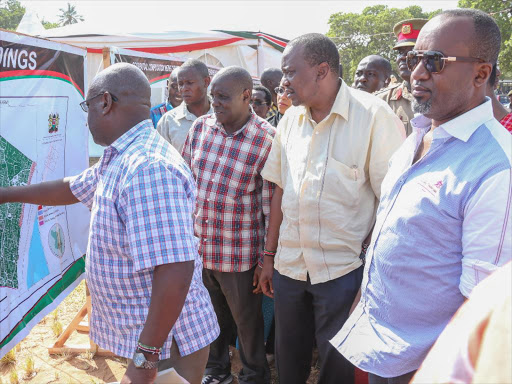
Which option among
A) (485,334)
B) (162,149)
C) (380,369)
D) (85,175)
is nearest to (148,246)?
(162,149)

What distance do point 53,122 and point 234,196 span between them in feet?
3.63

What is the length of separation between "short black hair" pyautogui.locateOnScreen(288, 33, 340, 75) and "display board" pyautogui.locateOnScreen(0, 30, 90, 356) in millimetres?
1304

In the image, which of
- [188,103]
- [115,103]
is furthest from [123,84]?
[188,103]

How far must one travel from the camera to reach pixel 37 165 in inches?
97.0

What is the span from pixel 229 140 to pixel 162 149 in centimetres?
124

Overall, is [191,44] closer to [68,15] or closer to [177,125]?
[177,125]

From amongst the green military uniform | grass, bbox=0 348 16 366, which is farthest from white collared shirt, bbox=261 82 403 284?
grass, bbox=0 348 16 366

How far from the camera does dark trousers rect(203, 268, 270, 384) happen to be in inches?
122

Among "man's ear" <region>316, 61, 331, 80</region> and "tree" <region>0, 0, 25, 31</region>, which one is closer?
"man's ear" <region>316, 61, 331, 80</region>

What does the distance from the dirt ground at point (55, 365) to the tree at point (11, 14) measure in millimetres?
50443

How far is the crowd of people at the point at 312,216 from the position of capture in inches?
59.9

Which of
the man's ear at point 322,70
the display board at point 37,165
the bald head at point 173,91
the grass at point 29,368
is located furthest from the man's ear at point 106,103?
the bald head at point 173,91

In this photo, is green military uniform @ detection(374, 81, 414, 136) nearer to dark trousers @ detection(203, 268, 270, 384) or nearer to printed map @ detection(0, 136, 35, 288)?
dark trousers @ detection(203, 268, 270, 384)

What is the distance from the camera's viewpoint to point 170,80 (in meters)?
4.91
